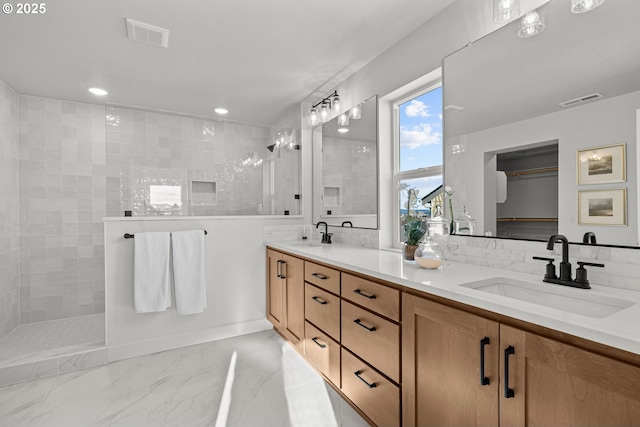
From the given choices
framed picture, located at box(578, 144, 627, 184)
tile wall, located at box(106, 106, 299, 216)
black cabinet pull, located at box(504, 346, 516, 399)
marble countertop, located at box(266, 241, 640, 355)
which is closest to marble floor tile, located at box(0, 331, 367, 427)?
marble countertop, located at box(266, 241, 640, 355)

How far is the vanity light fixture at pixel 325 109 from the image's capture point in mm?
2824

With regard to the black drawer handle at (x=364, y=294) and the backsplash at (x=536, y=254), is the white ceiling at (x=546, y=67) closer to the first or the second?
the backsplash at (x=536, y=254)

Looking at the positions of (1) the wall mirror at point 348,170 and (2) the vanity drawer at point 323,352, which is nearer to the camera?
(2) the vanity drawer at point 323,352

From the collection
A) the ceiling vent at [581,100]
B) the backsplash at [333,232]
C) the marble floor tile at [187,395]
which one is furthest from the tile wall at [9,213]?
the ceiling vent at [581,100]

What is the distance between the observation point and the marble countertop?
754mm

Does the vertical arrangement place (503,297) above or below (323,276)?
above

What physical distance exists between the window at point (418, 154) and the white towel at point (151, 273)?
1935 mm

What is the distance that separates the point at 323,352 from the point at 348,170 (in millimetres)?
1547

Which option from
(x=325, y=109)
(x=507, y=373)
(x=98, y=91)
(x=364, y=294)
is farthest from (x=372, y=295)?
(x=98, y=91)

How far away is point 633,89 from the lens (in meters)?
1.15

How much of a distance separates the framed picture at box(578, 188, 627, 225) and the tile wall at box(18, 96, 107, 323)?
414 cm

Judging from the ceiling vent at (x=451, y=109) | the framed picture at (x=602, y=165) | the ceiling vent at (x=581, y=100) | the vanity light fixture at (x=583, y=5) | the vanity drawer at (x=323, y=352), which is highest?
the vanity light fixture at (x=583, y=5)

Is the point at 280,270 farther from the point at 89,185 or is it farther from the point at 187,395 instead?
the point at 89,185

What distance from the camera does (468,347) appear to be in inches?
42.1
